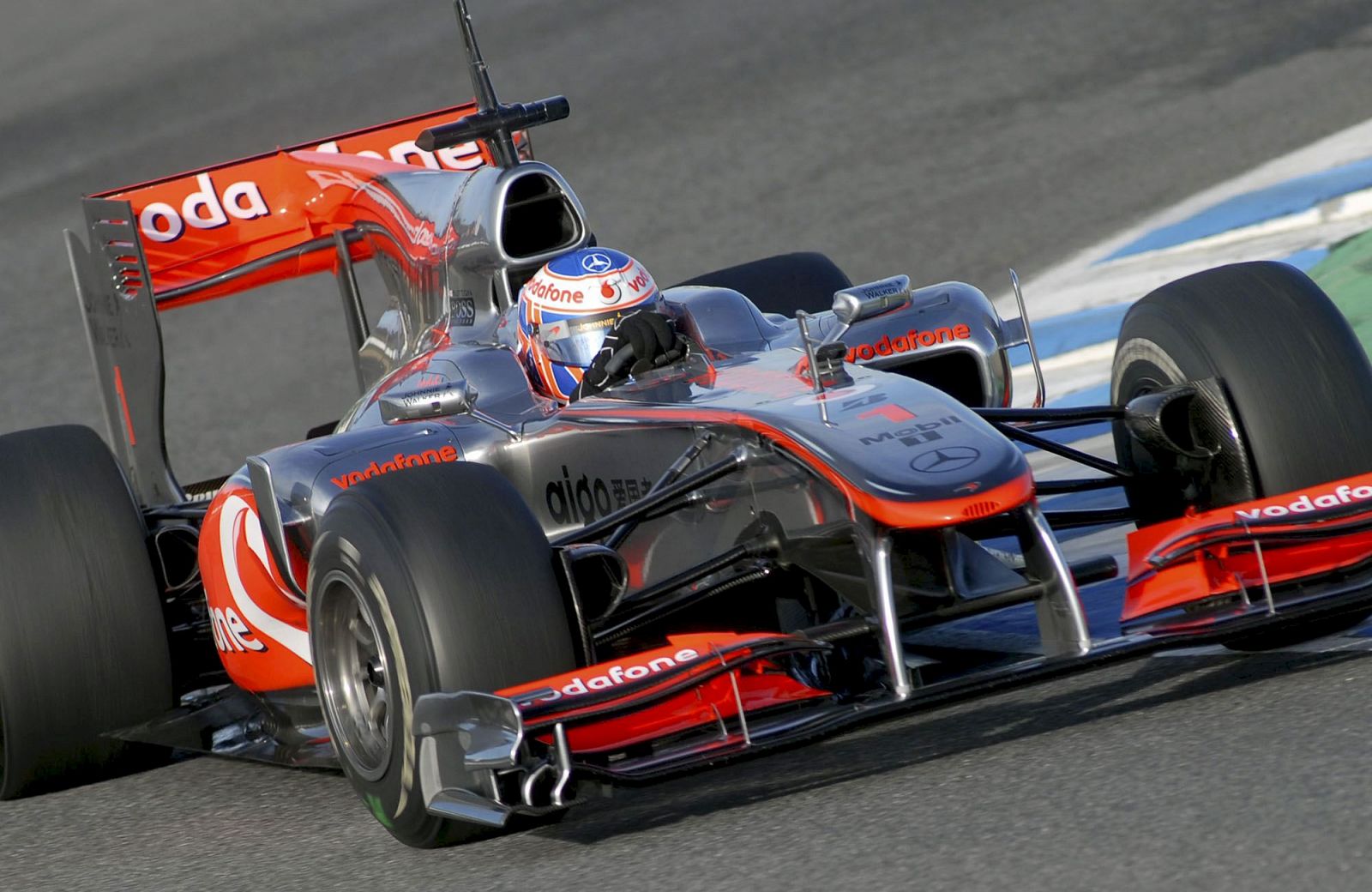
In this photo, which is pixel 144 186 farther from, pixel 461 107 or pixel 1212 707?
pixel 1212 707

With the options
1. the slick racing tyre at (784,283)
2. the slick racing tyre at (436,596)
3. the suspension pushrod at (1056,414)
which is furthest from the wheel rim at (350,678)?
the slick racing tyre at (784,283)

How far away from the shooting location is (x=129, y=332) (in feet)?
24.3

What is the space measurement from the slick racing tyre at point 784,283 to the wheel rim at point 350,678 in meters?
3.17

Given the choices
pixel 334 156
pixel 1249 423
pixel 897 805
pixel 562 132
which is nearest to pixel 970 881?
pixel 897 805

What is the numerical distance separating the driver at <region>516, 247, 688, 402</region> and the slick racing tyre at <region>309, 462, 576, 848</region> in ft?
3.61

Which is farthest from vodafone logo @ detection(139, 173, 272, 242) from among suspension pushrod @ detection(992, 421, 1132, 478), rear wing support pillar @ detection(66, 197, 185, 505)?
suspension pushrod @ detection(992, 421, 1132, 478)

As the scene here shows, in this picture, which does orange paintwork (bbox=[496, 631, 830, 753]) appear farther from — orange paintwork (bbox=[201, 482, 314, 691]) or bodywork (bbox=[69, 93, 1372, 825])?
orange paintwork (bbox=[201, 482, 314, 691])

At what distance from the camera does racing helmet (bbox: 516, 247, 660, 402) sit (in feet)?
18.9

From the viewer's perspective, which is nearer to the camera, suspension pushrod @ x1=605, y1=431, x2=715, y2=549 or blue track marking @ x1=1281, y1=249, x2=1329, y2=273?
suspension pushrod @ x1=605, y1=431, x2=715, y2=549

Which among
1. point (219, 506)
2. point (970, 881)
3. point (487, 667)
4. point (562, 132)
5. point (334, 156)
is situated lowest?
point (970, 881)

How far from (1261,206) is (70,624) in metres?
7.54

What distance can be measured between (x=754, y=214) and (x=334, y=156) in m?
5.93

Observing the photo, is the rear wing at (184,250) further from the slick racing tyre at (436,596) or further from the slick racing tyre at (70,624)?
the slick racing tyre at (436,596)

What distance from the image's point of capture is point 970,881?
357 centimetres
